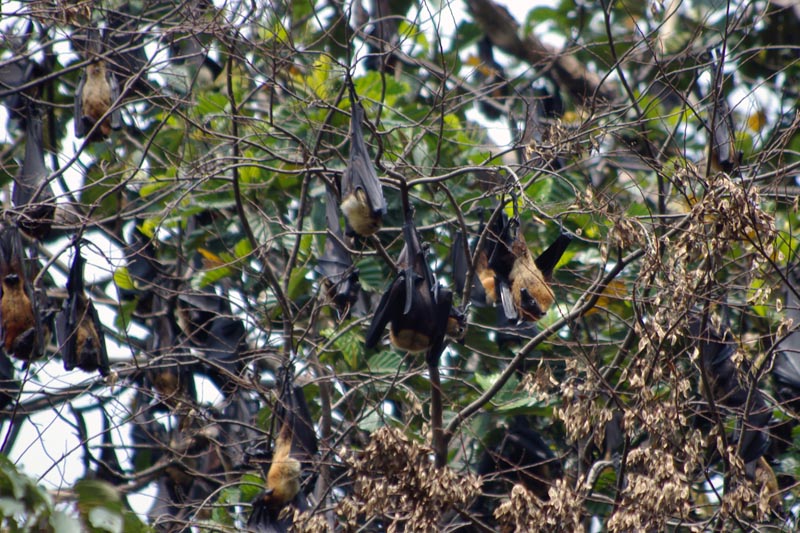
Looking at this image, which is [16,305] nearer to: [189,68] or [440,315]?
[440,315]

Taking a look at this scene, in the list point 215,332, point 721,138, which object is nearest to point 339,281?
point 215,332

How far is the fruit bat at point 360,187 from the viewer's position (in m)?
5.36

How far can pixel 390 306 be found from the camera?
18.6ft

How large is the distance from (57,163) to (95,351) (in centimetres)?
216

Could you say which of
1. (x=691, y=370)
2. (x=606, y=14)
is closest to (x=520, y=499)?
(x=691, y=370)

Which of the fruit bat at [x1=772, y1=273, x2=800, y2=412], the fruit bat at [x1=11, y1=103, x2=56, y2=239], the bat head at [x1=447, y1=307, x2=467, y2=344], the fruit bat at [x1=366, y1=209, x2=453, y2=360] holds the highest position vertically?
the fruit bat at [x1=11, y1=103, x2=56, y2=239]

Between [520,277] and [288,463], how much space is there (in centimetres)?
181

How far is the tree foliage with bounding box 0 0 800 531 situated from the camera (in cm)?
478

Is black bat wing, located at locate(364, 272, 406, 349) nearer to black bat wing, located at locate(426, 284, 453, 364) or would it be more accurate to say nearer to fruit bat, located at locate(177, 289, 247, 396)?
black bat wing, located at locate(426, 284, 453, 364)

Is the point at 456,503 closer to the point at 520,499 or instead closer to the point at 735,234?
the point at 520,499

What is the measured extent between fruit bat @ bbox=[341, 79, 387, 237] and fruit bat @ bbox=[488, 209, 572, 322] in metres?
0.97

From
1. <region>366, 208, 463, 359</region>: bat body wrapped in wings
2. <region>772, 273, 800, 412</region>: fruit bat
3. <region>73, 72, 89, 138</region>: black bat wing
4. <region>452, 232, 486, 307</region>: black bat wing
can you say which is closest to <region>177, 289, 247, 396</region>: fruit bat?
<region>73, 72, 89, 138</region>: black bat wing

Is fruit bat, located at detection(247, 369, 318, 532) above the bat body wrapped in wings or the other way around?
the other way around

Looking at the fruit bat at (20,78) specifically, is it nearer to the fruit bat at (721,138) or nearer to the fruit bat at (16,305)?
the fruit bat at (16,305)
